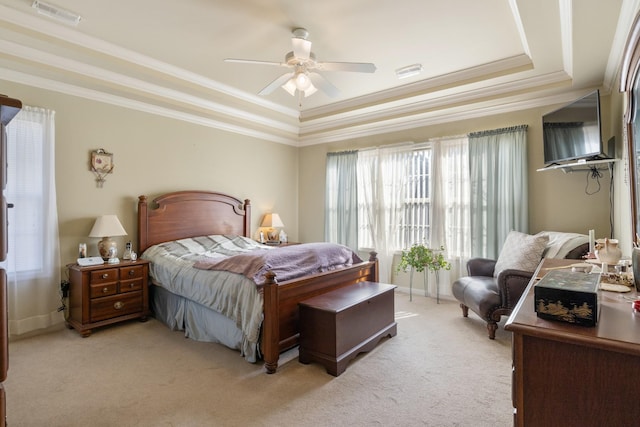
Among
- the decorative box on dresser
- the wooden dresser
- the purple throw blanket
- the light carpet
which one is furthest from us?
the purple throw blanket

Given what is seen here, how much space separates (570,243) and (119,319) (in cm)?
471

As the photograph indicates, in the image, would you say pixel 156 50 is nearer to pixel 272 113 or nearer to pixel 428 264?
pixel 272 113

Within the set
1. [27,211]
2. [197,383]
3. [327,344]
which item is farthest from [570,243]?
[27,211]

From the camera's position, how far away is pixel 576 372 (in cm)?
105

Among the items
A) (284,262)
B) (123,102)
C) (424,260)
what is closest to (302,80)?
(284,262)

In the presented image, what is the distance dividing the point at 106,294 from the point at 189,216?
1464 millimetres

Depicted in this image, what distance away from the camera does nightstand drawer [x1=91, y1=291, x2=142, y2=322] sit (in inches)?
132

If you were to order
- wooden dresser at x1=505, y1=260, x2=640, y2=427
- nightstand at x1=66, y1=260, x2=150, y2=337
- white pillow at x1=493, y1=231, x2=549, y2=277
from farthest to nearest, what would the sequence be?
nightstand at x1=66, y1=260, x2=150, y2=337 → white pillow at x1=493, y1=231, x2=549, y2=277 → wooden dresser at x1=505, y1=260, x2=640, y2=427

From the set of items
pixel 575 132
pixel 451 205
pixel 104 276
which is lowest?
pixel 104 276

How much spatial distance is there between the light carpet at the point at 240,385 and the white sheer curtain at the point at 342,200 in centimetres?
260

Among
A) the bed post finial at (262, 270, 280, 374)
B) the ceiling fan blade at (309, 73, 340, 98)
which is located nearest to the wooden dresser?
the bed post finial at (262, 270, 280, 374)

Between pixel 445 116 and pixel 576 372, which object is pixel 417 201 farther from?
pixel 576 372

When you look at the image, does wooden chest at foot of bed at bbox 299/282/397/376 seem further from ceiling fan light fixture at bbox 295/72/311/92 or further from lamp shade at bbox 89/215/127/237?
lamp shade at bbox 89/215/127/237

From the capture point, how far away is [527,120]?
13.5ft
